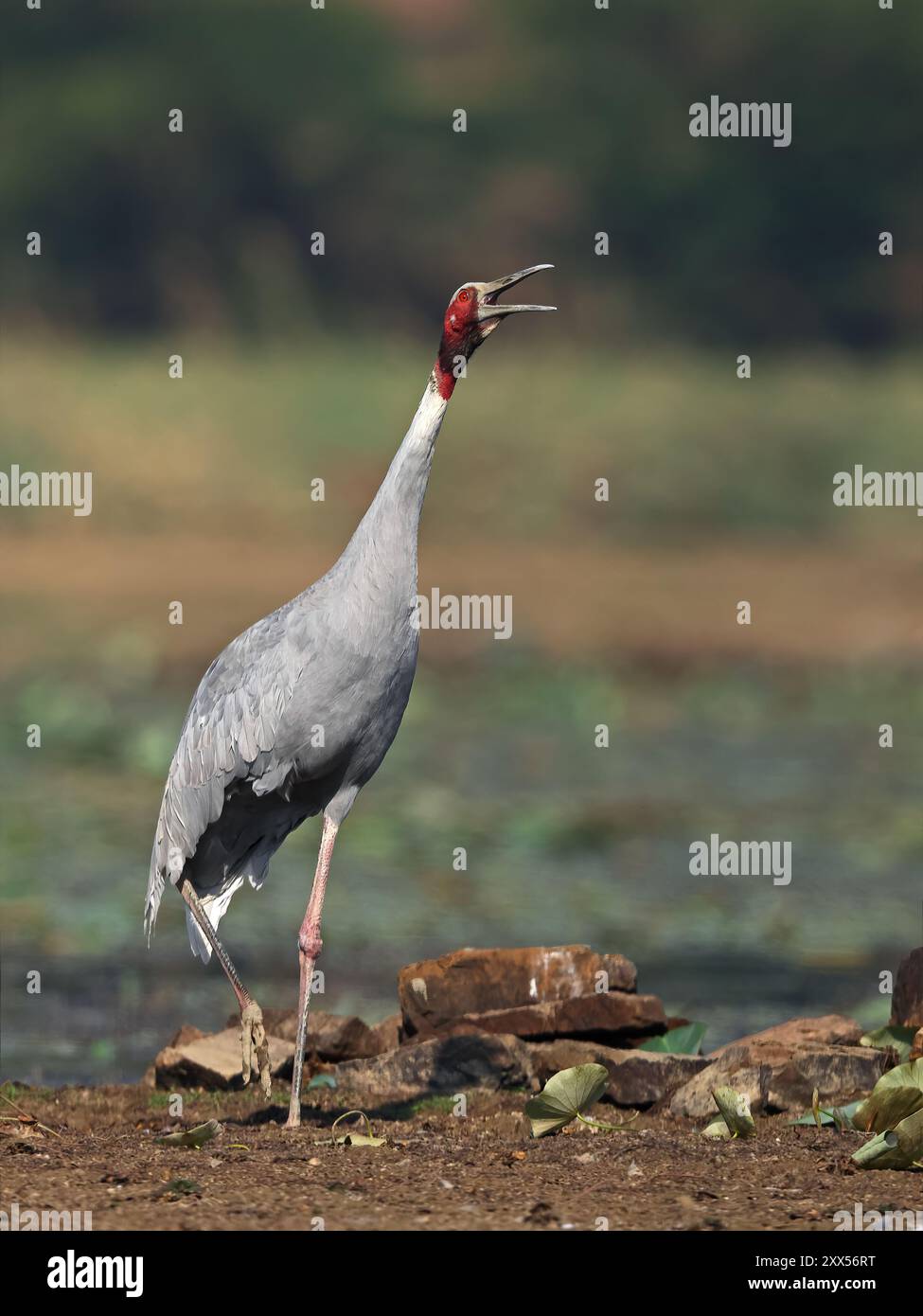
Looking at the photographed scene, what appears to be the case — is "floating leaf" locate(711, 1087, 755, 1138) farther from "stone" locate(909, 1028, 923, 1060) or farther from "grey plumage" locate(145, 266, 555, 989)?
"grey plumage" locate(145, 266, 555, 989)

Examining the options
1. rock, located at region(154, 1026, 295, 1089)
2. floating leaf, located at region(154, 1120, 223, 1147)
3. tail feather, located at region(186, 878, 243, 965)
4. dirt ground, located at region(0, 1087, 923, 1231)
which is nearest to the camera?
dirt ground, located at region(0, 1087, 923, 1231)

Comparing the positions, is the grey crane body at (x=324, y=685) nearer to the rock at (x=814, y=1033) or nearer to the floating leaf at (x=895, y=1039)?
the rock at (x=814, y=1033)

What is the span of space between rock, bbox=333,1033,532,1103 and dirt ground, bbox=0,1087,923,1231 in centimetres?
85

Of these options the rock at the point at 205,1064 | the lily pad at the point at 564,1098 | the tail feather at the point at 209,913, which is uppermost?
the tail feather at the point at 209,913

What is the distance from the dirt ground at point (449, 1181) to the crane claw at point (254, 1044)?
19 centimetres

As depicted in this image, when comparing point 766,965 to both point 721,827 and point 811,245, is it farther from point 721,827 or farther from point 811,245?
point 811,245

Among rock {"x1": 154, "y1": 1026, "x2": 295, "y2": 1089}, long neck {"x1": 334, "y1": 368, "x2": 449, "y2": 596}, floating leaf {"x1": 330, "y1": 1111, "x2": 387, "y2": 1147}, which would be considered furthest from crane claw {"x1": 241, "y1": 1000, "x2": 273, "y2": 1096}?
long neck {"x1": 334, "y1": 368, "x2": 449, "y2": 596}

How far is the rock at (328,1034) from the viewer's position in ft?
31.5

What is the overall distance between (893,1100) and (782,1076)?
107 cm

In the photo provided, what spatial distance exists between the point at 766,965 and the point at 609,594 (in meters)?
14.1

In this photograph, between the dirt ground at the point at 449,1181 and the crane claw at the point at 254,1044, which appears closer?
the dirt ground at the point at 449,1181

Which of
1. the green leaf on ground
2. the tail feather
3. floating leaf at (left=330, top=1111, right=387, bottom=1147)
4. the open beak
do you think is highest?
the open beak

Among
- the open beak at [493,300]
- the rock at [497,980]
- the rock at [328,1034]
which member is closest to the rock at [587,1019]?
the rock at [497,980]

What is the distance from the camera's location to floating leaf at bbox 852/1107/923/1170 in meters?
6.91
